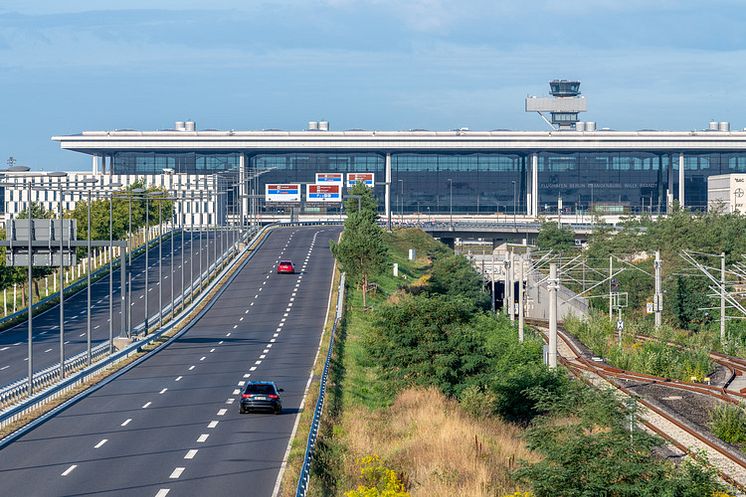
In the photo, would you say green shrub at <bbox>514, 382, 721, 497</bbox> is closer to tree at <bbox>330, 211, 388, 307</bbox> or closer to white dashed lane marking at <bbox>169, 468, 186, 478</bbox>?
white dashed lane marking at <bbox>169, 468, 186, 478</bbox>

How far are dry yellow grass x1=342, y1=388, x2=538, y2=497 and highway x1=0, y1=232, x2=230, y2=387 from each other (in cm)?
1911

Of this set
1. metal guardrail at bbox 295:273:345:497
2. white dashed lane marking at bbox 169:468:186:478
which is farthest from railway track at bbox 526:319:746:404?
white dashed lane marking at bbox 169:468:186:478

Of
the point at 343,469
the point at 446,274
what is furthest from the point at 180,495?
the point at 446,274

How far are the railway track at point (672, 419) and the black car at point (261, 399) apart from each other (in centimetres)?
1239

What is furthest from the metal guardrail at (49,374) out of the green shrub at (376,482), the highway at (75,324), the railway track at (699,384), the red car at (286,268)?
the red car at (286,268)

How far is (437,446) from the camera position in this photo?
119 feet

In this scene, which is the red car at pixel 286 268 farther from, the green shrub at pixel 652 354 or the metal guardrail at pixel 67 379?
the green shrub at pixel 652 354

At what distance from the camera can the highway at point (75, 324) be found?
211 feet

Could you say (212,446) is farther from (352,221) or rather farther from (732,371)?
(352,221)

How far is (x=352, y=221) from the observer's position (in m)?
121

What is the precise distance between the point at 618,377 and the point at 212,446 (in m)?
33.2

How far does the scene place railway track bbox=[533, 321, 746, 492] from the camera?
37.7 meters

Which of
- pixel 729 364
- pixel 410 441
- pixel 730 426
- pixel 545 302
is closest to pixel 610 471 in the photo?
pixel 410 441

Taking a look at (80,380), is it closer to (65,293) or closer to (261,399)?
(261,399)
